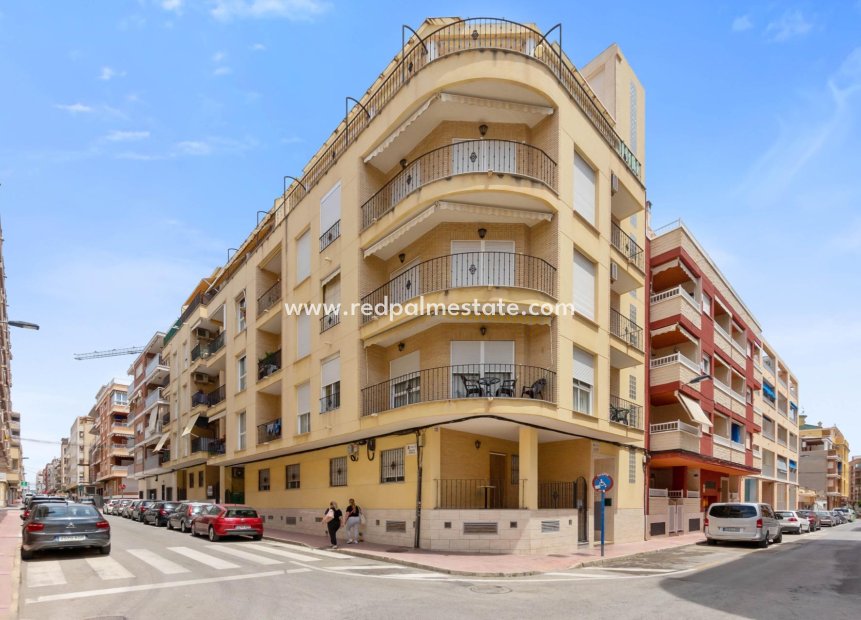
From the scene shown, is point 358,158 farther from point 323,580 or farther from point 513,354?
point 323,580

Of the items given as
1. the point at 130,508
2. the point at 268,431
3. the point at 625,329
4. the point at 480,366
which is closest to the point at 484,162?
the point at 480,366

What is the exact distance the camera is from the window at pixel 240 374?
32.0 m

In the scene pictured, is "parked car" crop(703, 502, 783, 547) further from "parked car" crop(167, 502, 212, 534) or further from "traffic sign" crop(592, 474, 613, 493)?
"parked car" crop(167, 502, 212, 534)

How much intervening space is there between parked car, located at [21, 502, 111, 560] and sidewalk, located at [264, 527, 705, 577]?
6260 mm

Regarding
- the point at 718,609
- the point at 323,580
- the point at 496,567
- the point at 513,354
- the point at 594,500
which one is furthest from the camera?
the point at 594,500

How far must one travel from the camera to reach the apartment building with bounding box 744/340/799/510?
44.3 metres

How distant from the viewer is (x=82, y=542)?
15.7 metres

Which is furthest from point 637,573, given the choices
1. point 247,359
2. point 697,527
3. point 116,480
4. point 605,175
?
point 116,480

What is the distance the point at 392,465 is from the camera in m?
20.7

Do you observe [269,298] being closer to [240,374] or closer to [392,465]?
[240,374]

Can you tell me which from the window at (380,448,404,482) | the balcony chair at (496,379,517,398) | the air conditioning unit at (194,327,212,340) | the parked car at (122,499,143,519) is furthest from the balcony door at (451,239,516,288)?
the parked car at (122,499,143,519)

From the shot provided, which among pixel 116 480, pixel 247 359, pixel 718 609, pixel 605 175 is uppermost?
pixel 605 175

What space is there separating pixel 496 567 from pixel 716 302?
24775 millimetres

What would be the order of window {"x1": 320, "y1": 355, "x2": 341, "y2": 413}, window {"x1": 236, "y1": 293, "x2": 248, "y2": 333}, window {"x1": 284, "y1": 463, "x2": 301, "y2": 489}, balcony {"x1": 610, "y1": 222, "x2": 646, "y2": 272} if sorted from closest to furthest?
window {"x1": 320, "y1": 355, "x2": 341, "y2": 413}, balcony {"x1": 610, "y1": 222, "x2": 646, "y2": 272}, window {"x1": 284, "y1": 463, "x2": 301, "y2": 489}, window {"x1": 236, "y1": 293, "x2": 248, "y2": 333}
